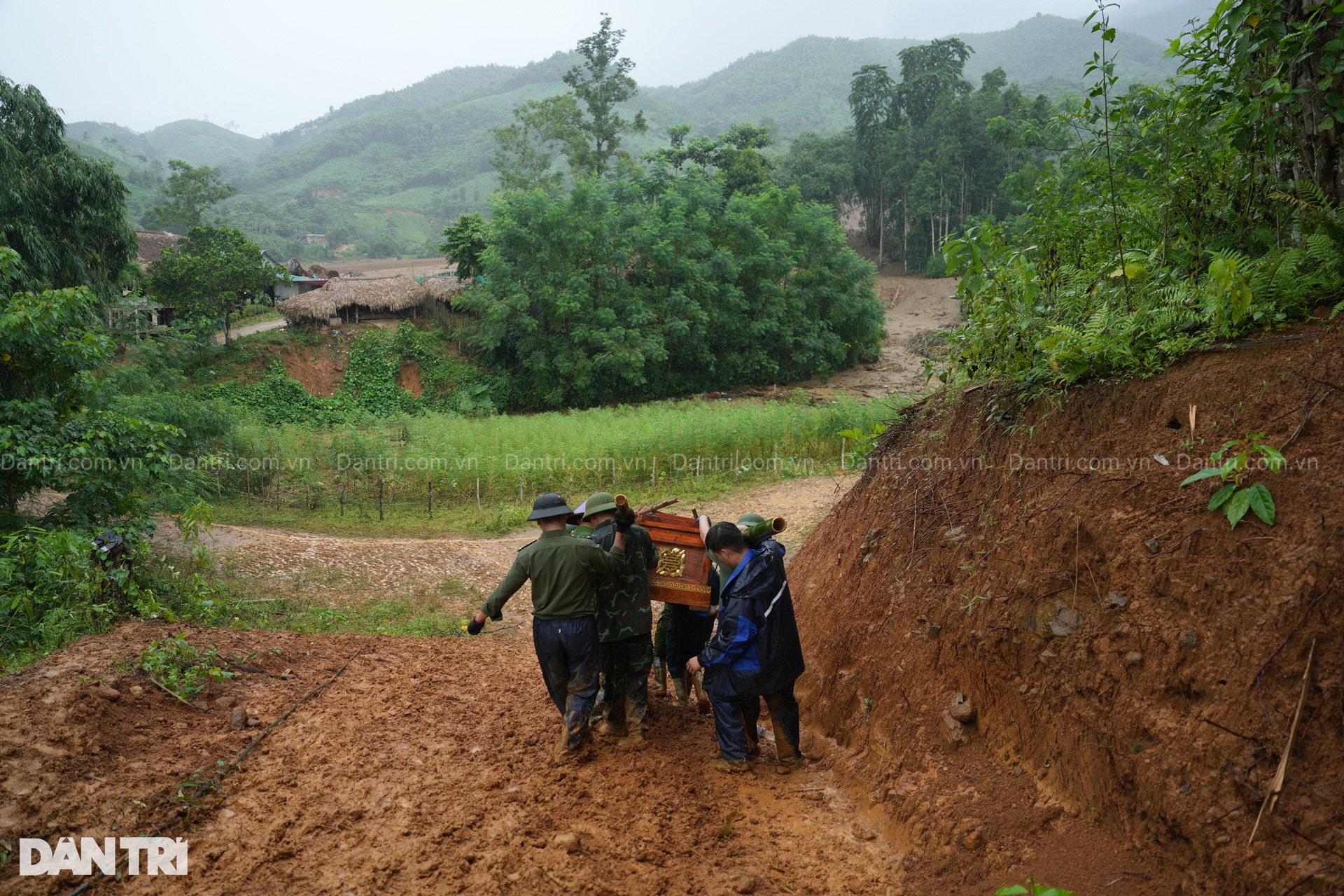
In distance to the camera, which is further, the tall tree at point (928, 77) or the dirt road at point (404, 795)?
the tall tree at point (928, 77)

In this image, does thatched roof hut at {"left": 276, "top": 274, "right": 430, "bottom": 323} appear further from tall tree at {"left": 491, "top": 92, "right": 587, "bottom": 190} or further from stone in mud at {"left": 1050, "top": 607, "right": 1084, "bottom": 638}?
stone in mud at {"left": 1050, "top": 607, "right": 1084, "bottom": 638}

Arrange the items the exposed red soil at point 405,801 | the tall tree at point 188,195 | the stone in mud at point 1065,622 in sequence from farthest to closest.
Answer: the tall tree at point 188,195 → the stone in mud at point 1065,622 → the exposed red soil at point 405,801

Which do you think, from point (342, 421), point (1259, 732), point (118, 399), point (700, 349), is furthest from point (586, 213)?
point (1259, 732)

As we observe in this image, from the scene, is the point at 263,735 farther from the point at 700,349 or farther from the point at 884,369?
A: the point at 884,369

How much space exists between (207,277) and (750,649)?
2495 cm

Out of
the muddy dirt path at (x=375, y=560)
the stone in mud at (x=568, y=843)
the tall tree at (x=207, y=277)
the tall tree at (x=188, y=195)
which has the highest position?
the tall tree at (x=188, y=195)

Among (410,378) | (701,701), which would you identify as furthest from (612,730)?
(410,378)

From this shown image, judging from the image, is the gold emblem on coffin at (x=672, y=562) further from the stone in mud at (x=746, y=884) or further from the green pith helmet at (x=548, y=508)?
the stone in mud at (x=746, y=884)

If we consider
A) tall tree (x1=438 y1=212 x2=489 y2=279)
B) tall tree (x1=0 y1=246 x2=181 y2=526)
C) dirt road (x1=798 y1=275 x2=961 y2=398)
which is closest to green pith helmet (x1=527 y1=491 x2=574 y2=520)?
tall tree (x1=0 y1=246 x2=181 y2=526)

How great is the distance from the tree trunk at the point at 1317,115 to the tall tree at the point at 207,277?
25879 mm

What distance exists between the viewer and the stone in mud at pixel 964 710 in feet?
12.4

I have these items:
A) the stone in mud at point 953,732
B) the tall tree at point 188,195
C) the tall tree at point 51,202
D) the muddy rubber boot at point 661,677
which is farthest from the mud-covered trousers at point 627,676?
the tall tree at point 188,195

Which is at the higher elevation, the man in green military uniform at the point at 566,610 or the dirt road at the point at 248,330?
the dirt road at the point at 248,330

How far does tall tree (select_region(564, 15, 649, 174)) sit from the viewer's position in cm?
3616
